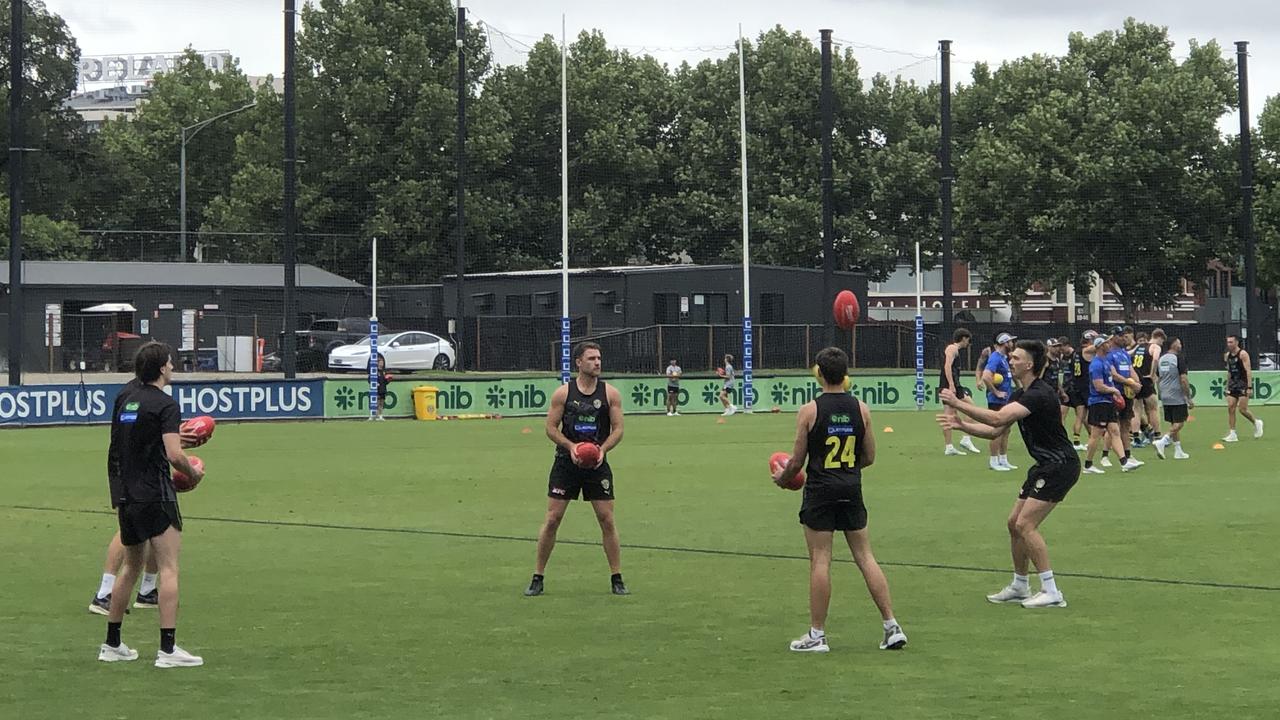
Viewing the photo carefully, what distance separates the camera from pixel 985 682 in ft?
30.9

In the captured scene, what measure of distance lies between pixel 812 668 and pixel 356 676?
2.58m

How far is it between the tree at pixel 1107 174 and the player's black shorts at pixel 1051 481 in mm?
56691

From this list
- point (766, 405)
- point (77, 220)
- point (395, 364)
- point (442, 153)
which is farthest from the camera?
point (77, 220)

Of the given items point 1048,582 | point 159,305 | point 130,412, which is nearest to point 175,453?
point 130,412

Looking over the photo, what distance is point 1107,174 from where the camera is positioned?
66.7 meters

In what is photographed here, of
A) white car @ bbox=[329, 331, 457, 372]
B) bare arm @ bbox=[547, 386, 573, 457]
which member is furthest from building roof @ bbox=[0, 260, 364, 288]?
bare arm @ bbox=[547, 386, 573, 457]

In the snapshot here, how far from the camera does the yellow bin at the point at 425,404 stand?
131 feet

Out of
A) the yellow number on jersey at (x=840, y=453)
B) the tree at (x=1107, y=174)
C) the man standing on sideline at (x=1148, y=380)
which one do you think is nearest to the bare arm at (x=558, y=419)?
the yellow number on jersey at (x=840, y=453)

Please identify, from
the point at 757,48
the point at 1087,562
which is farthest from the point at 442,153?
the point at 1087,562

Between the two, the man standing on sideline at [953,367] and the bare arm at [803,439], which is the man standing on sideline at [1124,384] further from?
the bare arm at [803,439]

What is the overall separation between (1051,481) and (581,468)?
11.1ft

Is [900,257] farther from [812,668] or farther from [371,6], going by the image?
[812,668]

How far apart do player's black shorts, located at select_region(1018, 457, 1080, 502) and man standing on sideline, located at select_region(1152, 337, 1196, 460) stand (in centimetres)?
1511

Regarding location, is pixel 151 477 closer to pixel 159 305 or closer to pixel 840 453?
pixel 840 453
